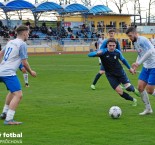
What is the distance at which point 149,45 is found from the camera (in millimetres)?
11203

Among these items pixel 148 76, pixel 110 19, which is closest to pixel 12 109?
pixel 148 76

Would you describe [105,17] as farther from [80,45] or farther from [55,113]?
[55,113]

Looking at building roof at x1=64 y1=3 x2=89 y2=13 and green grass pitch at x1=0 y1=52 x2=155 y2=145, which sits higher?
green grass pitch at x1=0 y1=52 x2=155 y2=145

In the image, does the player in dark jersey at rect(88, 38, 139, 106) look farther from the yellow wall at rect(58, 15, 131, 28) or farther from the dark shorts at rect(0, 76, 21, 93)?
the yellow wall at rect(58, 15, 131, 28)

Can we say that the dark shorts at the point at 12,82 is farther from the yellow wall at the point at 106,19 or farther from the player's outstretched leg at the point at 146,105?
the yellow wall at the point at 106,19

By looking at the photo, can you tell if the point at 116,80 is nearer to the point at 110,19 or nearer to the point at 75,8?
the point at 75,8

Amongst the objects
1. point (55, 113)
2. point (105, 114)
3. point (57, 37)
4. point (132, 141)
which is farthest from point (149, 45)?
point (57, 37)

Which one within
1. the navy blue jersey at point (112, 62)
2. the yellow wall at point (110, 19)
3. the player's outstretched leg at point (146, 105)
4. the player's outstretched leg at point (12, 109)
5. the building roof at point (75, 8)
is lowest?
the yellow wall at point (110, 19)

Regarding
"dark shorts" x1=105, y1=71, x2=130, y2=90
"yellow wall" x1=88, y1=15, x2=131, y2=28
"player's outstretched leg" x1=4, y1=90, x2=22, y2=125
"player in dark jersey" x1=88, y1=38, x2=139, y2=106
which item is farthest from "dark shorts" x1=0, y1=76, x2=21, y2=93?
"yellow wall" x1=88, y1=15, x2=131, y2=28

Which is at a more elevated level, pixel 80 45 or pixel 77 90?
pixel 77 90

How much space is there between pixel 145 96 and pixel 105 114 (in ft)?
3.52

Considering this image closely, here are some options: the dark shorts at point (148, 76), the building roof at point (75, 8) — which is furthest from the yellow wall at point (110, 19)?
the dark shorts at point (148, 76)

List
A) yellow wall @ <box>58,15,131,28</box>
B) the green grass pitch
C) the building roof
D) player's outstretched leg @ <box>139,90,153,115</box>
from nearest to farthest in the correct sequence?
1. the green grass pitch
2. player's outstretched leg @ <box>139,90,153,115</box>
3. the building roof
4. yellow wall @ <box>58,15,131,28</box>

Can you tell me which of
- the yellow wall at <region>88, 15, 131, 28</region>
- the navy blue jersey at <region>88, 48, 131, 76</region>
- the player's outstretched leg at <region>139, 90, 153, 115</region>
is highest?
the navy blue jersey at <region>88, 48, 131, 76</region>
